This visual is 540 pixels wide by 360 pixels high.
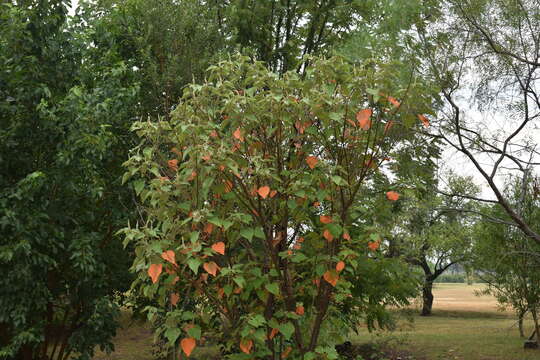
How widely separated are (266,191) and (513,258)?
39.0 ft

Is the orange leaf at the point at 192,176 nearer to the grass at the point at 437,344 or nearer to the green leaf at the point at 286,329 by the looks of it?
the green leaf at the point at 286,329

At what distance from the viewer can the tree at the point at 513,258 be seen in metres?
12.9

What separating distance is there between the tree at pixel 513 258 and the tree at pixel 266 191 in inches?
394

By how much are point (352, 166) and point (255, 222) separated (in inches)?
32.6

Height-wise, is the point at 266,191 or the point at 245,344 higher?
the point at 266,191

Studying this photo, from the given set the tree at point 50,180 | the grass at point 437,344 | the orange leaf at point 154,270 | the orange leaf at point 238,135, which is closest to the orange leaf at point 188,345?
the orange leaf at point 154,270

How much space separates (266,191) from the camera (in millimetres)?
3451

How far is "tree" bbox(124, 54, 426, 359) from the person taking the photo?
137 inches

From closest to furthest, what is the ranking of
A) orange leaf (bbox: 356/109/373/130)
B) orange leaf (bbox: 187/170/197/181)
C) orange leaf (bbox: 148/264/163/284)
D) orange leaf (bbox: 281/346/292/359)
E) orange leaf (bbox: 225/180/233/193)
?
1. orange leaf (bbox: 148/264/163/284)
2. orange leaf (bbox: 356/109/373/130)
3. orange leaf (bbox: 187/170/197/181)
4. orange leaf (bbox: 225/180/233/193)
5. orange leaf (bbox: 281/346/292/359)

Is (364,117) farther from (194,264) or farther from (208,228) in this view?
(194,264)

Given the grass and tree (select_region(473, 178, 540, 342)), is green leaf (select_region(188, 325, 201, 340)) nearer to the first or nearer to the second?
the grass

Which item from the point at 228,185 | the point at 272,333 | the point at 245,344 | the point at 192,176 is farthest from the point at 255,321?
the point at 192,176

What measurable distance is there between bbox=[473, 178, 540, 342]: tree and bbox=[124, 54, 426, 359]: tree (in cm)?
1001

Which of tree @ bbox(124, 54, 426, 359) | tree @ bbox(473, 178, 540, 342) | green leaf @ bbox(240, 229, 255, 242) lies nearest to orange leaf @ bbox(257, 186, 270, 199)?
tree @ bbox(124, 54, 426, 359)
